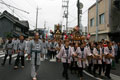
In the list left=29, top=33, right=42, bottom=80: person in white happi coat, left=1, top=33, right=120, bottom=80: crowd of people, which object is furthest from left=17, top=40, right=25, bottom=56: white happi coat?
left=29, top=33, right=42, bottom=80: person in white happi coat

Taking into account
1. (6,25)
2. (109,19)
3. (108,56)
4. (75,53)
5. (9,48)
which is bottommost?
(108,56)

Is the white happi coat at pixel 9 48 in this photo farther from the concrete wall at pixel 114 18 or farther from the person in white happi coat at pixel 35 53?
the concrete wall at pixel 114 18

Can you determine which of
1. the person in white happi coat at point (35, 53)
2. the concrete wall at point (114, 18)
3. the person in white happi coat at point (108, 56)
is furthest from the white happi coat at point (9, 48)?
the concrete wall at point (114, 18)

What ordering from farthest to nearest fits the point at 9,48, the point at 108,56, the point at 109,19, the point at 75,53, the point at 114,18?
1. the point at 114,18
2. the point at 109,19
3. the point at 9,48
4. the point at 108,56
5. the point at 75,53

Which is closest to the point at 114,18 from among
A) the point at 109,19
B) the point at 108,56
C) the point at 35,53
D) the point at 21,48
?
the point at 109,19

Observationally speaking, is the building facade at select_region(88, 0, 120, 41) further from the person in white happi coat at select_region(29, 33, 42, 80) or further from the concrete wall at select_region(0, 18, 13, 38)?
the concrete wall at select_region(0, 18, 13, 38)

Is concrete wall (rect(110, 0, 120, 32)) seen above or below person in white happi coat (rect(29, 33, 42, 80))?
above

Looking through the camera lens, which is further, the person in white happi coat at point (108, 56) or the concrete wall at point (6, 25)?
the concrete wall at point (6, 25)

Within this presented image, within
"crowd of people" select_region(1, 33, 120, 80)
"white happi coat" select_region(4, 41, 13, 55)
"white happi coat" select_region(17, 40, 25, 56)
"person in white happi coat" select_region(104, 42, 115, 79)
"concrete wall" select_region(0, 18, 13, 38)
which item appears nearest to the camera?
"crowd of people" select_region(1, 33, 120, 80)

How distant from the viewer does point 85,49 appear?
8.59 meters

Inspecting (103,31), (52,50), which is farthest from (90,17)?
(52,50)

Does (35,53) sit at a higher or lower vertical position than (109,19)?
lower

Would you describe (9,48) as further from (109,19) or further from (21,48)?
(109,19)

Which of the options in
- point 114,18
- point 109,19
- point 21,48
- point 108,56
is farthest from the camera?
point 114,18
